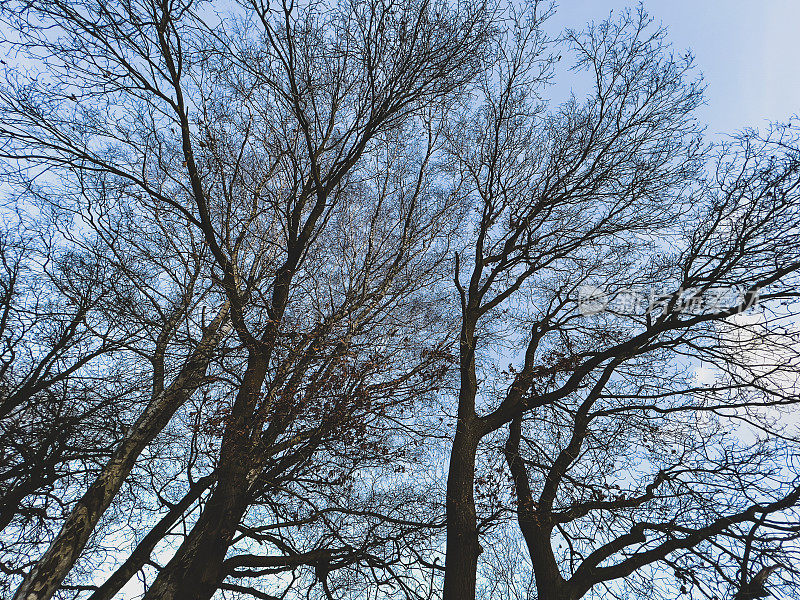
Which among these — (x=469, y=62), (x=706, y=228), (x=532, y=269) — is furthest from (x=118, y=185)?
(x=706, y=228)

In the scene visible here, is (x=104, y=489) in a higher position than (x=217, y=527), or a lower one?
higher

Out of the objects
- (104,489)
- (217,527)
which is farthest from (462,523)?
(104,489)

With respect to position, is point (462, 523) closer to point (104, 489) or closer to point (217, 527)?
point (217, 527)

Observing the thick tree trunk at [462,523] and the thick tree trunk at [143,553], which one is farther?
the thick tree trunk at [143,553]

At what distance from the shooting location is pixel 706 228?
14.7 feet

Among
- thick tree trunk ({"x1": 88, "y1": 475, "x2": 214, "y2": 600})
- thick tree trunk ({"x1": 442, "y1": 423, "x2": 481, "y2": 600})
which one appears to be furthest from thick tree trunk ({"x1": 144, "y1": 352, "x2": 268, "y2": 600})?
thick tree trunk ({"x1": 442, "y1": 423, "x2": 481, "y2": 600})

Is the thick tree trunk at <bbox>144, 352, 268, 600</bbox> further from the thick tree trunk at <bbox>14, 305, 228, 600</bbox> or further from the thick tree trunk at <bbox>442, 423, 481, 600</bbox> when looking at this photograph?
the thick tree trunk at <bbox>442, 423, 481, 600</bbox>

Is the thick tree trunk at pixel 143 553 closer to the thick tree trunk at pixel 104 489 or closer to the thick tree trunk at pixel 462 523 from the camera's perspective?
the thick tree trunk at pixel 104 489

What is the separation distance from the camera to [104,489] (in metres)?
4.15

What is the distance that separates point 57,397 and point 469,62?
6.12 m

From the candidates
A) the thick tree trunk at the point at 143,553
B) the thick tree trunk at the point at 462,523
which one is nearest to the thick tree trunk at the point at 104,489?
the thick tree trunk at the point at 143,553

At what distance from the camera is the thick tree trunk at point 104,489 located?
141 inches

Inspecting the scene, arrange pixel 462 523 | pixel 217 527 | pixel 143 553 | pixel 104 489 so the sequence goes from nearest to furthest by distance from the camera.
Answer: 1. pixel 217 527
2. pixel 462 523
3. pixel 104 489
4. pixel 143 553

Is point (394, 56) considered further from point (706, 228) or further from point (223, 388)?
point (223, 388)
